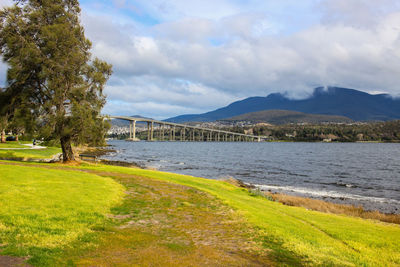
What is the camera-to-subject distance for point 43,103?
31.1m

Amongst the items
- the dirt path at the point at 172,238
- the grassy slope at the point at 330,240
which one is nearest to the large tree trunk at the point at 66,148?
the dirt path at the point at 172,238

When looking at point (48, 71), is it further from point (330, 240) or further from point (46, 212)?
point (330, 240)

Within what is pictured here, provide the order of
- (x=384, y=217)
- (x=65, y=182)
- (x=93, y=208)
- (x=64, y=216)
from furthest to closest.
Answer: (x=384, y=217) < (x=65, y=182) < (x=93, y=208) < (x=64, y=216)

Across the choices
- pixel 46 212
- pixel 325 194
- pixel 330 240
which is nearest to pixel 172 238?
pixel 46 212

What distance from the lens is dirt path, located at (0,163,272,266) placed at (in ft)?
28.5

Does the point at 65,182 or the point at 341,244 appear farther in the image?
the point at 65,182

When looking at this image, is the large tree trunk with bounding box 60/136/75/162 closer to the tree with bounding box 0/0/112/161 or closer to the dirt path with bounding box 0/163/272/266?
the tree with bounding box 0/0/112/161

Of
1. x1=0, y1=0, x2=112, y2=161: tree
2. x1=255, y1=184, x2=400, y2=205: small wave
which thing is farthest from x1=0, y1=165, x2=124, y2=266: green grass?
x1=255, y1=184, x2=400, y2=205: small wave

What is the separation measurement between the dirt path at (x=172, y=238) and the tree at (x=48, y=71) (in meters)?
16.9

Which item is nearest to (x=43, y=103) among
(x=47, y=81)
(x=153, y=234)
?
(x=47, y=81)

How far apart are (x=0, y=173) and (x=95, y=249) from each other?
527 inches

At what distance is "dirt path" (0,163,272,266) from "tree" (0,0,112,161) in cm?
1685

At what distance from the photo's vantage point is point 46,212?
12.0 meters

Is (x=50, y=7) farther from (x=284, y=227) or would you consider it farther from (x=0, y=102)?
(x=284, y=227)
